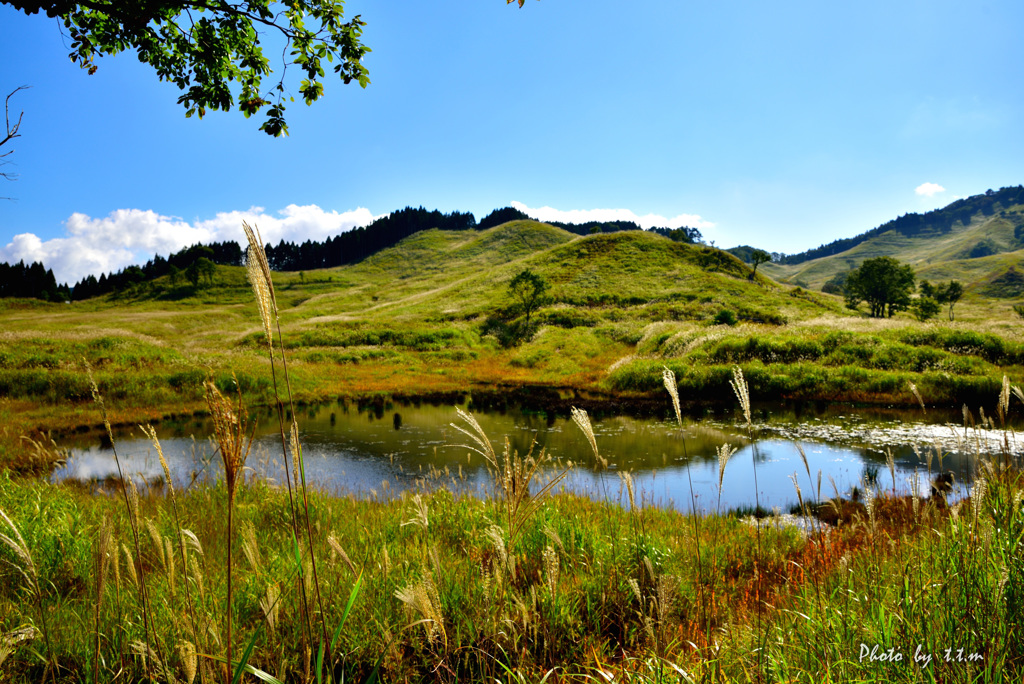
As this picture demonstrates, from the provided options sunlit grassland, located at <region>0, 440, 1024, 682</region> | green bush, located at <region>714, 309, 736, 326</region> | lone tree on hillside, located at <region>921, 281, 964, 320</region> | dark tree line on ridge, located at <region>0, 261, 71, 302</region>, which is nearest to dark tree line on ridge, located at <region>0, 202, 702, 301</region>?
dark tree line on ridge, located at <region>0, 261, 71, 302</region>

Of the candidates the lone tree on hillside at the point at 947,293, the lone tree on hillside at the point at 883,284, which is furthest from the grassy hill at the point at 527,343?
the lone tree on hillside at the point at 883,284

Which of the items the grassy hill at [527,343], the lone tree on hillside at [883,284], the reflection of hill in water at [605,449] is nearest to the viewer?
the reflection of hill in water at [605,449]

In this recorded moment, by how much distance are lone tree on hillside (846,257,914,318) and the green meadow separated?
70.2 ft

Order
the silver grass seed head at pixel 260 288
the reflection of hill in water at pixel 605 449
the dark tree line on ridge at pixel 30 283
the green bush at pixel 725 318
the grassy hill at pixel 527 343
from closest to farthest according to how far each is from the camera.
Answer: the silver grass seed head at pixel 260 288
the reflection of hill in water at pixel 605 449
the grassy hill at pixel 527 343
the green bush at pixel 725 318
the dark tree line on ridge at pixel 30 283

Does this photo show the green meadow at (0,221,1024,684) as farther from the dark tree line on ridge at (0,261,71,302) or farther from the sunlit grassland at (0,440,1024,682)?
the dark tree line on ridge at (0,261,71,302)

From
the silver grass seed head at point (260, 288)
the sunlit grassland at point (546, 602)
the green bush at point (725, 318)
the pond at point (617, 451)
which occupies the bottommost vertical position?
the pond at point (617, 451)

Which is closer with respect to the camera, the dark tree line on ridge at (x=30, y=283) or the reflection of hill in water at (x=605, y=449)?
the reflection of hill in water at (x=605, y=449)

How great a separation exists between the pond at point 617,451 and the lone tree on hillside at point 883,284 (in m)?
69.5

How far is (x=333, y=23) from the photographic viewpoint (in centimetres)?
635

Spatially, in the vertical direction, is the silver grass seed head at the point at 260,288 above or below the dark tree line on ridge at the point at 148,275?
below

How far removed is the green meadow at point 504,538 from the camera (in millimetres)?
2447

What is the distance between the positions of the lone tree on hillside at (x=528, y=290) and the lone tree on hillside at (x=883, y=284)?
174 ft

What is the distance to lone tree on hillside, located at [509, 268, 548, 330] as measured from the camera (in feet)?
193

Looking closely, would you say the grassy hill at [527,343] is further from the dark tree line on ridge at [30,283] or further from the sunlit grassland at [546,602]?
the dark tree line on ridge at [30,283]
